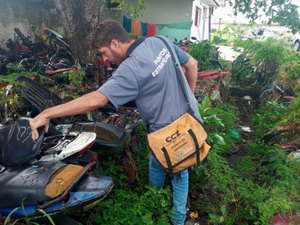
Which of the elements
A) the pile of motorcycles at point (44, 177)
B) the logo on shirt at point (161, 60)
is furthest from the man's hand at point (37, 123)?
the logo on shirt at point (161, 60)

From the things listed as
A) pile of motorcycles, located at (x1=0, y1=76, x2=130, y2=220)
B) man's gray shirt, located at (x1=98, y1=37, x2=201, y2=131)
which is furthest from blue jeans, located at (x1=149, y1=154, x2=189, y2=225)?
pile of motorcycles, located at (x1=0, y1=76, x2=130, y2=220)

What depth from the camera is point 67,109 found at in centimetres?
211

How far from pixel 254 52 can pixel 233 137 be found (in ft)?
12.2

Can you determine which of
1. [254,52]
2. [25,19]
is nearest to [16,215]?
[254,52]

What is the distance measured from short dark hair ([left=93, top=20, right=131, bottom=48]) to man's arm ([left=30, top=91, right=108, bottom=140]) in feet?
1.68

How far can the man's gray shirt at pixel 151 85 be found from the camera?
223 centimetres

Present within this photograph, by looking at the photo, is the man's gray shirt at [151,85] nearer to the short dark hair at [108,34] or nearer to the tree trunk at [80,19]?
the short dark hair at [108,34]

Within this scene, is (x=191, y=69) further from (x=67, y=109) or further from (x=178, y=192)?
(x=67, y=109)

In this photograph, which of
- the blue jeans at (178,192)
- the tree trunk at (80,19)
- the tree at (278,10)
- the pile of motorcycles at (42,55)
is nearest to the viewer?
the blue jeans at (178,192)

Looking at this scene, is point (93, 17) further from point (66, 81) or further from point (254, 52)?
point (254, 52)

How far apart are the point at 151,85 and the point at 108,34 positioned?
538 millimetres

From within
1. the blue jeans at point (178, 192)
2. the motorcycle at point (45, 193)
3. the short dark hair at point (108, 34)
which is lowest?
the blue jeans at point (178, 192)

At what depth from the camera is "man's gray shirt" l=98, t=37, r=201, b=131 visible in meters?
2.23

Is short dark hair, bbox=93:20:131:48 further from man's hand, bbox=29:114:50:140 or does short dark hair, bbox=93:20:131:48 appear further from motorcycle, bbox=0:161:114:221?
motorcycle, bbox=0:161:114:221
